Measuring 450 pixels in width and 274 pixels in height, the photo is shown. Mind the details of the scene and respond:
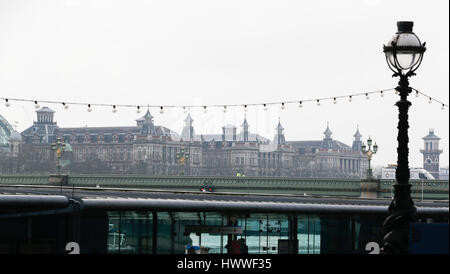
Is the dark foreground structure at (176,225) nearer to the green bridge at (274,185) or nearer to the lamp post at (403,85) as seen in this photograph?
the lamp post at (403,85)

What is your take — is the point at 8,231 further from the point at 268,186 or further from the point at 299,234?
the point at 268,186

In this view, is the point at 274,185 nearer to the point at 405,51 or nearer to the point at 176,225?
the point at 176,225

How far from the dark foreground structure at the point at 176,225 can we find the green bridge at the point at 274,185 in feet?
174

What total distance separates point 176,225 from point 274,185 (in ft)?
246

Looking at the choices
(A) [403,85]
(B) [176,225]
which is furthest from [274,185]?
(A) [403,85]

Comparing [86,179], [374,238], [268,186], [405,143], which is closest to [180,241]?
[374,238]

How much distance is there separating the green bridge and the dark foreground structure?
53.1m

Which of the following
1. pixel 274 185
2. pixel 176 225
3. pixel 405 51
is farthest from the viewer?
pixel 274 185

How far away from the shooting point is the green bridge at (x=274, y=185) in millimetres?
82800

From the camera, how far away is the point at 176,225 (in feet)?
70.9

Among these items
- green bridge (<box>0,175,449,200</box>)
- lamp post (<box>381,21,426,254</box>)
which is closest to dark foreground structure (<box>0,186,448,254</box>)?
lamp post (<box>381,21,426,254</box>)

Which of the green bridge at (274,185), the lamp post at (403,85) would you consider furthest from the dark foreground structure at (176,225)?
the green bridge at (274,185)

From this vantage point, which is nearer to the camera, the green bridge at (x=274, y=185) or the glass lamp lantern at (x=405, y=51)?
the glass lamp lantern at (x=405, y=51)

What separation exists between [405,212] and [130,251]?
1115 cm
